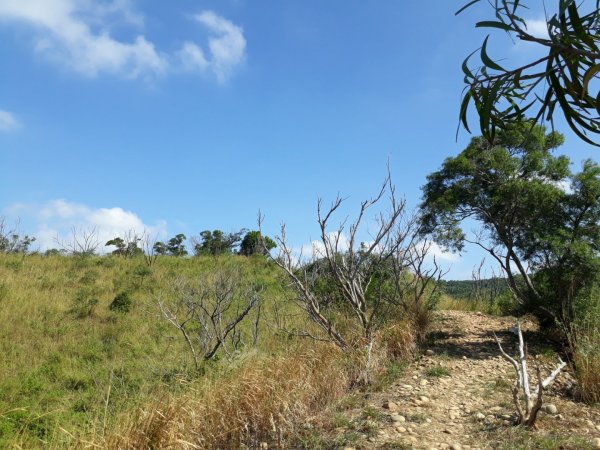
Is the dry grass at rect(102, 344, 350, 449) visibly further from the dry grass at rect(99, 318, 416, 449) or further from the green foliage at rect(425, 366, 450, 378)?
the green foliage at rect(425, 366, 450, 378)

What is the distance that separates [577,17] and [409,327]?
675cm

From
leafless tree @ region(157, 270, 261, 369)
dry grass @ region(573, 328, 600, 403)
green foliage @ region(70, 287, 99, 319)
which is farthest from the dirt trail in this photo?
green foliage @ region(70, 287, 99, 319)

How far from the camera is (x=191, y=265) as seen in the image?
21531mm

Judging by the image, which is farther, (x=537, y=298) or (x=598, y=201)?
(x=537, y=298)

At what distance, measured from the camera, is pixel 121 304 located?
574 inches

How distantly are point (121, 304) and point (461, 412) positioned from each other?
37.7ft

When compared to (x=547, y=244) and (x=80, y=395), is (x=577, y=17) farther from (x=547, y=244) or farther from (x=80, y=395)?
(x=80, y=395)

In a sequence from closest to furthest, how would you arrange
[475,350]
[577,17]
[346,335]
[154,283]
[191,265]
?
[577,17] → [346,335] → [475,350] → [154,283] → [191,265]

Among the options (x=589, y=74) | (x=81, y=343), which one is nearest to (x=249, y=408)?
(x=589, y=74)

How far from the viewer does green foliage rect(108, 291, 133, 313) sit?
47.3 feet

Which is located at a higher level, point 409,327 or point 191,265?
point 191,265

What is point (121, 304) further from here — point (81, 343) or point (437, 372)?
point (437, 372)

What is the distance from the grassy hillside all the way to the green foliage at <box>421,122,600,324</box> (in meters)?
4.43

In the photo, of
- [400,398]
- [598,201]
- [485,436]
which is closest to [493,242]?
[598,201]
